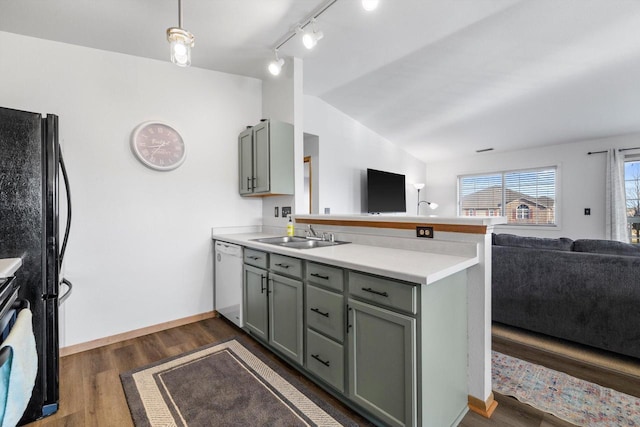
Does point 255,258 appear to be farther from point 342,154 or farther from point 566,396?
point 342,154

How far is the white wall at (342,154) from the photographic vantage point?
4176 millimetres

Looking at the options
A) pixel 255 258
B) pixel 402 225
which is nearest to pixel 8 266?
pixel 255 258

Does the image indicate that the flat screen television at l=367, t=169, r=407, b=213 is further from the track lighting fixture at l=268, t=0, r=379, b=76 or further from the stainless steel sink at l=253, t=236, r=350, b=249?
the track lighting fixture at l=268, t=0, r=379, b=76

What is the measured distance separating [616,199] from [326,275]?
5.39 metres

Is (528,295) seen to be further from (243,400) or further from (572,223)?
(572,223)

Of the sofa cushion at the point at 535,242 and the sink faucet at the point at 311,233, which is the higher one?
the sink faucet at the point at 311,233

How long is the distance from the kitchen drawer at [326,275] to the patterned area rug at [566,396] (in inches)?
49.5

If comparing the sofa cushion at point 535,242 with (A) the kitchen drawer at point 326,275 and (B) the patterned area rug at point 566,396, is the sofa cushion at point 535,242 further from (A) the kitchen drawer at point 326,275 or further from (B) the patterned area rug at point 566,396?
(A) the kitchen drawer at point 326,275

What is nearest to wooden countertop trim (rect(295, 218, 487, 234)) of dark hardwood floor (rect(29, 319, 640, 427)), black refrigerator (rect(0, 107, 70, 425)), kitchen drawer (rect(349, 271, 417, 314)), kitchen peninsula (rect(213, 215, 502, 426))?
kitchen peninsula (rect(213, 215, 502, 426))

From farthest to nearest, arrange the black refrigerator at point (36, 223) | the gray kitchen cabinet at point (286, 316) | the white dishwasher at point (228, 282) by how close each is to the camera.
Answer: the white dishwasher at point (228, 282)
the gray kitchen cabinet at point (286, 316)
the black refrigerator at point (36, 223)

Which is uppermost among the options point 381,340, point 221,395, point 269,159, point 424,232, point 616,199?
point 269,159

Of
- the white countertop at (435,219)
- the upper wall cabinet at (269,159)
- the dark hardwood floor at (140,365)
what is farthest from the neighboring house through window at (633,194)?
the upper wall cabinet at (269,159)

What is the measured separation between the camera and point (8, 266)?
49.7 inches

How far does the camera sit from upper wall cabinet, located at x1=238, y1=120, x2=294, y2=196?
286 centimetres
